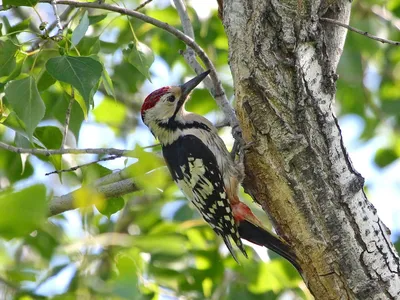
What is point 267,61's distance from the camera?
2516 mm

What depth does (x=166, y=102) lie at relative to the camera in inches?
142

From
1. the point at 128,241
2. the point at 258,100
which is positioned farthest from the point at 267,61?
the point at 128,241

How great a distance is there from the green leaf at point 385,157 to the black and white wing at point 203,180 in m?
2.40

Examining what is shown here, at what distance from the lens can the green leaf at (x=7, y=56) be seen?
8.27ft

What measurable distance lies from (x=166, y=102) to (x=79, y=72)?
1.32m

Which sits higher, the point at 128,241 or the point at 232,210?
the point at 232,210

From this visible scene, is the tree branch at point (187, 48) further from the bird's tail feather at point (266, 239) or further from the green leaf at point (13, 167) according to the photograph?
the green leaf at point (13, 167)

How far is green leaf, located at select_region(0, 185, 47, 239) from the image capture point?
3.42 ft

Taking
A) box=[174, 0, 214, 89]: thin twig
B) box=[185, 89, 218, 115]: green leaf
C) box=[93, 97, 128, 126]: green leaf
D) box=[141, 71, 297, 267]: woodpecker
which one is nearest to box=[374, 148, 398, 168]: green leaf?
box=[185, 89, 218, 115]: green leaf

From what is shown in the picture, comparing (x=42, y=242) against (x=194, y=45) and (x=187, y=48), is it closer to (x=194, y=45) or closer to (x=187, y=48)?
(x=187, y=48)

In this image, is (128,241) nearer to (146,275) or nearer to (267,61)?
(267,61)

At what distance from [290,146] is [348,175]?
9.0 inches

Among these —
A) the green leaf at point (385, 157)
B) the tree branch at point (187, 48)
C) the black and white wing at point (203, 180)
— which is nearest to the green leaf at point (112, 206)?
the black and white wing at point (203, 180)

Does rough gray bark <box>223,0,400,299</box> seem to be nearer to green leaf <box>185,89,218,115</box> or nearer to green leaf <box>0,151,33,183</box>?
green leaf <box>0,151,33,183</box>
